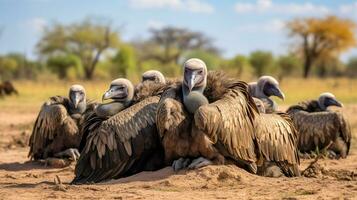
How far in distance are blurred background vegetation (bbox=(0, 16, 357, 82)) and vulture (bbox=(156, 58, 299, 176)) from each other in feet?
146

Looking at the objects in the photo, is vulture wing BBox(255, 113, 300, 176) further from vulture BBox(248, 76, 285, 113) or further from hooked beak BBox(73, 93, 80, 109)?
hooked beak BBox(73, 93, 80, 109)

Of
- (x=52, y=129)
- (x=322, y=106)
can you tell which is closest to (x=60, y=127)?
(x=52, y=129)

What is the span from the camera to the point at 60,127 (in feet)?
32.8

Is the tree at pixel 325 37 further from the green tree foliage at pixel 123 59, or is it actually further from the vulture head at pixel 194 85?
the vulture head at pixel 194 85

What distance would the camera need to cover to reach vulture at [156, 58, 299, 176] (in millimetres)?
6852

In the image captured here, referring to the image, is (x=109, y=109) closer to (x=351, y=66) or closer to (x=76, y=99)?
(x=76, y=99)

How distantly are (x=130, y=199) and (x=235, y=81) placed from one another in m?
2.09

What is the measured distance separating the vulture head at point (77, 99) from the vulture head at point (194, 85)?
127 inches

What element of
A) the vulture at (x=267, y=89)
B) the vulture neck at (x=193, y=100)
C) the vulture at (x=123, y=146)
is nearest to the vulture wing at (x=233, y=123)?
the vulture neck at (x=193, y=100)

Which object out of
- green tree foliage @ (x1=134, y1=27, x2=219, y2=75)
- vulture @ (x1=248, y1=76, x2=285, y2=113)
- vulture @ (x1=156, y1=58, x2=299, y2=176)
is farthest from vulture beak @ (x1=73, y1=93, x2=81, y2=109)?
green tree foliage @ (x1=134, y1=27, x2=219, y2=75)

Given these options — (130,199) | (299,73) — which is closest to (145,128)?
(130,199)

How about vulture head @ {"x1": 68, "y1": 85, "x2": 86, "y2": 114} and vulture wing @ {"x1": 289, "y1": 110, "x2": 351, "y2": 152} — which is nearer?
vulture head @ {"x1": 68, "y1": 85, "x2": 86, "y2": 114}

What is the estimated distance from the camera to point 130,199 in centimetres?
607

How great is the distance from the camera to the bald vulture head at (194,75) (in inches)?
277
